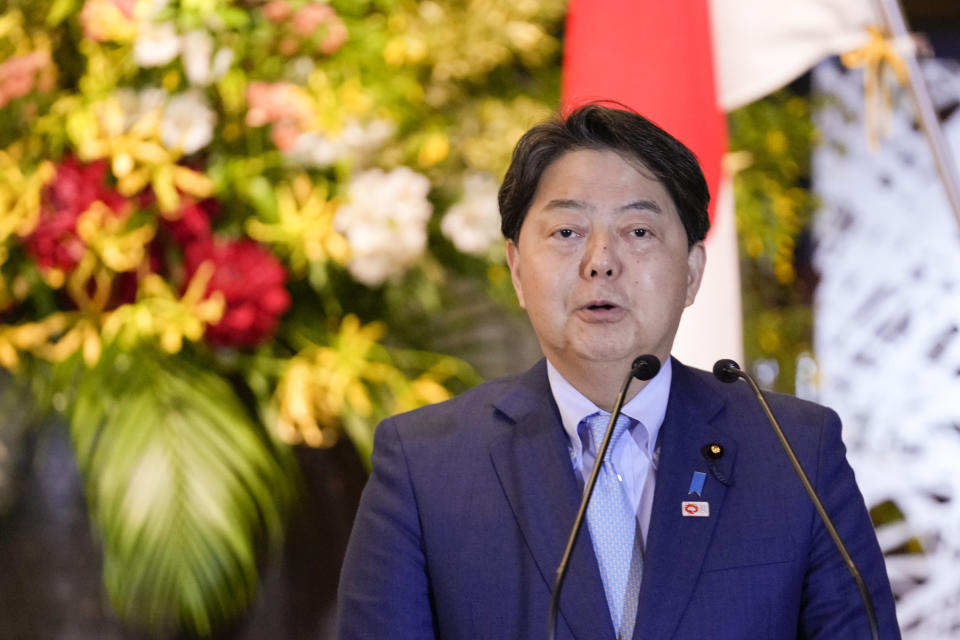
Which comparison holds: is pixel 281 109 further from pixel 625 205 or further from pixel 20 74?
pixel 625 205

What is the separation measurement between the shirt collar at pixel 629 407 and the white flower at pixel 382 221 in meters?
0.62

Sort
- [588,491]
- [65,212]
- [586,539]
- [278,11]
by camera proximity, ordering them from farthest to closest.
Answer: [278,11], [65,212], [586,539], [588,491]

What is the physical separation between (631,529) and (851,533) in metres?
0.26

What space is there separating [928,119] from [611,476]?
3.49ft

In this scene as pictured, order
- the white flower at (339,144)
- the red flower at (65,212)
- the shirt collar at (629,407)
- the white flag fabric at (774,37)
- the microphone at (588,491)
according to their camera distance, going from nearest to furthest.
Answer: the microphone at (588,491) → the shirt collar at (629,407) → the red flower at (65,212) → the white flower at (339,144) → the white flag fabric at (774,37)

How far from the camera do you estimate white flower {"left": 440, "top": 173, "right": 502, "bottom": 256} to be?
6.65ft

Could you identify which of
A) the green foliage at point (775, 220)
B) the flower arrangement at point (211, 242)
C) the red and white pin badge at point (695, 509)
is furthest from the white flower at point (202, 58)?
the red and white pin badge at point (695, 509)

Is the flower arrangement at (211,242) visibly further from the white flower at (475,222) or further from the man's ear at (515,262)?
the man's ear at (515,262)

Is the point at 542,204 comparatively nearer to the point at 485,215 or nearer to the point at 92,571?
the point at 485,215

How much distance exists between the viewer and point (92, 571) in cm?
209

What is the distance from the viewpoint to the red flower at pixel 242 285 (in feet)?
6.20

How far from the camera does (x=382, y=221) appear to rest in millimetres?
1939

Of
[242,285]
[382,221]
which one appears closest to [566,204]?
[382,221]

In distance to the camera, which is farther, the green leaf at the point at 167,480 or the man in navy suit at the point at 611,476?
the green leaf at the point at 167,480
